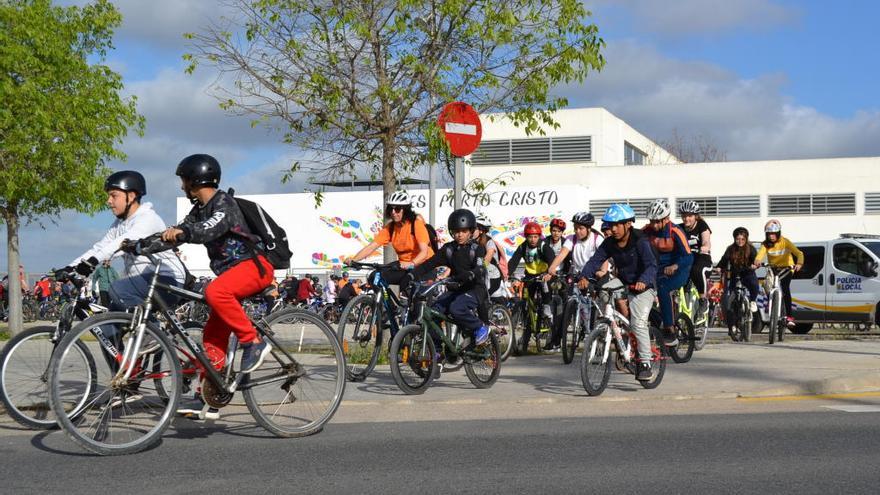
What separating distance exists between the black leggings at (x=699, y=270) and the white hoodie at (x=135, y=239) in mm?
8375

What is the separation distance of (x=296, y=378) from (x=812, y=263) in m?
16.8

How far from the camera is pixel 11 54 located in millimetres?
21109

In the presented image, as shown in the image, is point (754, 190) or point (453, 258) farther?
point (754, 190)

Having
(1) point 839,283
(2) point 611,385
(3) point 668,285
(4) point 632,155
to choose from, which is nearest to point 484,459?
(2) point 611,385

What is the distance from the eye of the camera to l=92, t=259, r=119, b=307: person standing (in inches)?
330

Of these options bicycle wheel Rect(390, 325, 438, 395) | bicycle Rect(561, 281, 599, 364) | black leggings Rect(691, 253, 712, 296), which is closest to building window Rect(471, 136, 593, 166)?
black leggings Rect(691, 253, 712, 296)

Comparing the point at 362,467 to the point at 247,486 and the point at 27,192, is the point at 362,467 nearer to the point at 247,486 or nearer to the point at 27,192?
the point at 247,486

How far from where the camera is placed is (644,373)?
10.4 m

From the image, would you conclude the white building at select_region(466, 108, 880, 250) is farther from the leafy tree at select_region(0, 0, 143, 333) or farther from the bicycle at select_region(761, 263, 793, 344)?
the bicycle at select_region(761, 263, 793, 344)

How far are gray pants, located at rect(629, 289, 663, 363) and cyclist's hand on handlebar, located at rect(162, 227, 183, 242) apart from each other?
5.03m

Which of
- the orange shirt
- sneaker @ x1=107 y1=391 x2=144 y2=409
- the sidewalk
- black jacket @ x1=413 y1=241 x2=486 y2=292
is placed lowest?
the sidewalk

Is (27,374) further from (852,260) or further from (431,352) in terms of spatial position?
(852,260)

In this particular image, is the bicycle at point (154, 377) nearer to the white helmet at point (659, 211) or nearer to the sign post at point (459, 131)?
the sign post at point (459, 131)

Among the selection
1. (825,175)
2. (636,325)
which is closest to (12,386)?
(636,325)
